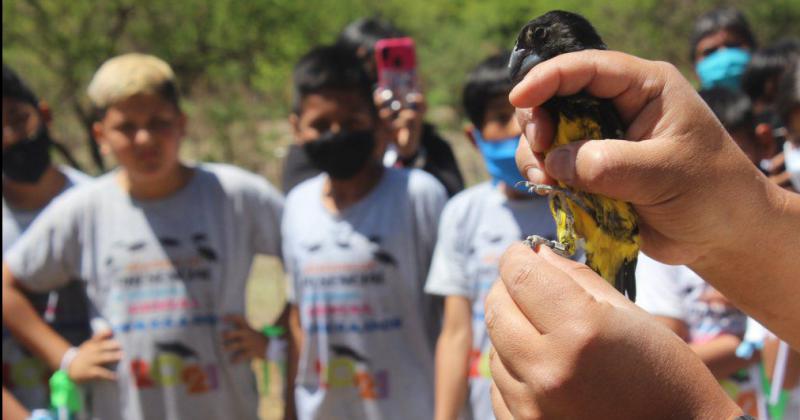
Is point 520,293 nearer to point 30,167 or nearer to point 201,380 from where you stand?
point 201,380

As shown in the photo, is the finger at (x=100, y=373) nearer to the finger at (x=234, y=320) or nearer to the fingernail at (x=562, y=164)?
the finger at (x=234, y=320)

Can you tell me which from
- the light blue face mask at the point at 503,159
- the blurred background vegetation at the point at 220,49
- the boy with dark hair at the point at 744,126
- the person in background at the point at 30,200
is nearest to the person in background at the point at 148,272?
the person in background at the point at 30,200

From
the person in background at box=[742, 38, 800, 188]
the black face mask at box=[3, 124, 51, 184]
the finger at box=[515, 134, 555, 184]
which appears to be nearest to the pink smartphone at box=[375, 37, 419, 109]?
the black face mask at box=[3, 124, 51, 184]

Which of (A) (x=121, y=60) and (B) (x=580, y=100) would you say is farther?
(A) (x=121, y=60)

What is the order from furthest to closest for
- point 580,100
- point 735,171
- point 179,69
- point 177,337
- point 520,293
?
1. point 179,69
2. point 177,337
3. point 735,171
4. point 580,100
5. point 520,293

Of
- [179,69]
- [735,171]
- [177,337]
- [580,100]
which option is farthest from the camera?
[179,69]

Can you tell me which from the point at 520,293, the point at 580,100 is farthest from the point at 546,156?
the point at 520,293

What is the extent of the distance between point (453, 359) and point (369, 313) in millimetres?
421

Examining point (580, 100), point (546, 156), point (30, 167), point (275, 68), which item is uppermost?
point (580, 100)

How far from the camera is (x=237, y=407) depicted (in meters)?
Answer: 3.52

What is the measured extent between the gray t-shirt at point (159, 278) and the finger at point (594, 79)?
7.73ft

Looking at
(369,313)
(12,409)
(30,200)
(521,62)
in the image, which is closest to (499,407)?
(521,62)

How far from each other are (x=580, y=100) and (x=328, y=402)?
89.6 inches

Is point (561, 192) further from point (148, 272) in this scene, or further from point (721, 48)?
point (721, 48)
